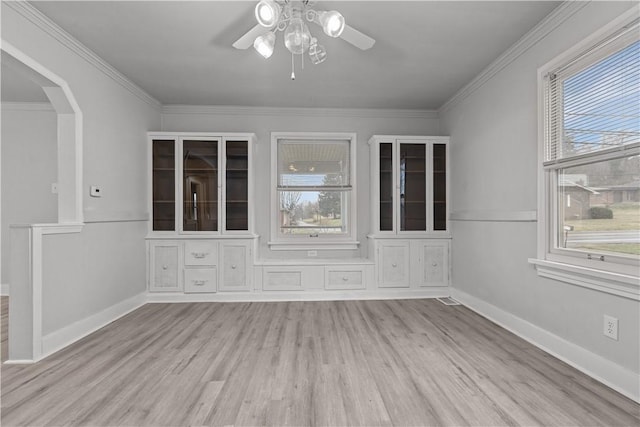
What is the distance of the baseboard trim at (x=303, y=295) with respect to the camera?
3979 millimetres

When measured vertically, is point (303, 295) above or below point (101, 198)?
below

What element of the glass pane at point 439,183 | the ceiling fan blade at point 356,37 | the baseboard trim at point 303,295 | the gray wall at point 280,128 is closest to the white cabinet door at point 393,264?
the baseboard trim at point 303,295

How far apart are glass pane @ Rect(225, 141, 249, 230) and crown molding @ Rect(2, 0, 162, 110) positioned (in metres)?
1.24

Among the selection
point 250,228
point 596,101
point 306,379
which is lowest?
point 306,379

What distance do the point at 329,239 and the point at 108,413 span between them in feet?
10.2

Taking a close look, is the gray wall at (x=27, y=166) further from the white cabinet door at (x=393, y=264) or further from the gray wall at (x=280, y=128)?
the white cabinet door at (x=393, y=264)

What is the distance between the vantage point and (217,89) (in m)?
3.77

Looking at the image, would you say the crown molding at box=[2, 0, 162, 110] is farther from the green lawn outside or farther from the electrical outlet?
the electrical outlet

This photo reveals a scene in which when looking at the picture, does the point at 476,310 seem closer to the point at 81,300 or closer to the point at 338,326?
the point at 338,326

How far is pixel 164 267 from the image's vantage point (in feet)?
13.1

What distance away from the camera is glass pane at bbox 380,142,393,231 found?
13.7 feet

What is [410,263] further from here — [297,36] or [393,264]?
[297,36]

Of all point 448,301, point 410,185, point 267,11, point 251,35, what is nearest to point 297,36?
point 267,11

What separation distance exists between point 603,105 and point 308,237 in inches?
130
